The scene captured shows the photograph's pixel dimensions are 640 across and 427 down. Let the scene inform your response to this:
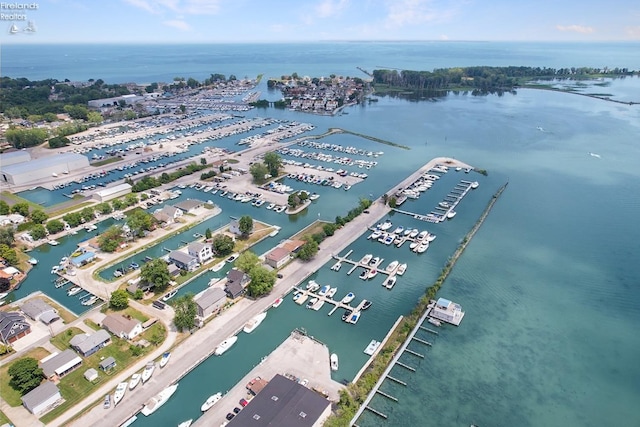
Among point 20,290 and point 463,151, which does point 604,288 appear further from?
point 20,290

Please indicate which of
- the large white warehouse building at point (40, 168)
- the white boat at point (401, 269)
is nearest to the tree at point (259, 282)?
the white boat at point (401, 269)

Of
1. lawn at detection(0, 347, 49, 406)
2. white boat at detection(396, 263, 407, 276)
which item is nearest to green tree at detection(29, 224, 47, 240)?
lawn at detection(0, 347, 49, 406)

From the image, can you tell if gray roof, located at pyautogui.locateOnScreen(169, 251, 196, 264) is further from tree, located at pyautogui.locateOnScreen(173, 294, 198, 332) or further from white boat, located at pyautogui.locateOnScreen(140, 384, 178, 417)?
white boat, located at pyautogui.locateOnScreen(140, 384, 178, 417)

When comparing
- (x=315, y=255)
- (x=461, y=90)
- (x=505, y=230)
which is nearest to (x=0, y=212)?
(x=315, y=255)

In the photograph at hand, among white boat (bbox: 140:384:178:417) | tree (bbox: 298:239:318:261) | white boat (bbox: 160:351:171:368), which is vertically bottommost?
white boat (bbox: 140:384:178:417)

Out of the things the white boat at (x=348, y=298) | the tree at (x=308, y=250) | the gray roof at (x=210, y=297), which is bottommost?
the white boat at (x=348, y=298)

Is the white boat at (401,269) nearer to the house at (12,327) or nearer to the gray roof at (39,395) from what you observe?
the gray roof at (39,395)
